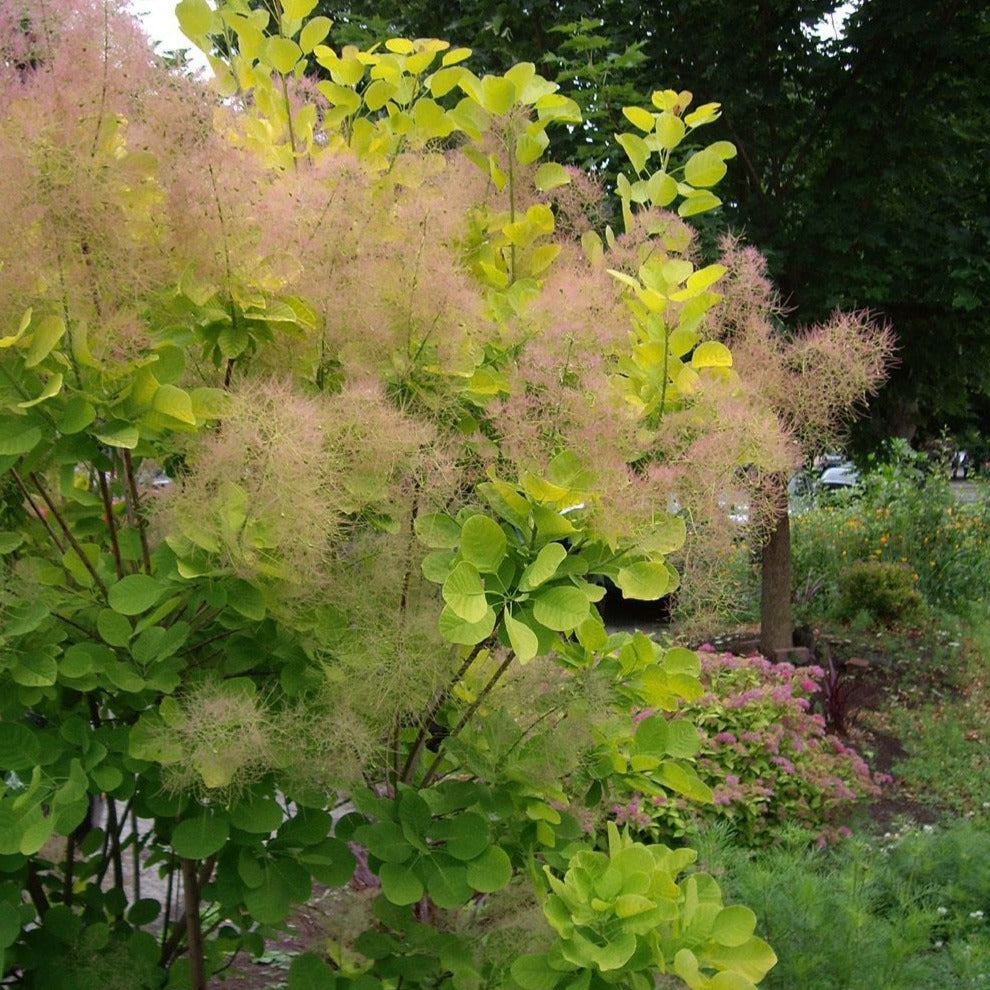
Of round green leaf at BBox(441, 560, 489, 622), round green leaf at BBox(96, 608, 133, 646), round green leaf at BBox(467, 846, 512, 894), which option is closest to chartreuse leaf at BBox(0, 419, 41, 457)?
round green leaf at BBox(96, 608, 133, 646)

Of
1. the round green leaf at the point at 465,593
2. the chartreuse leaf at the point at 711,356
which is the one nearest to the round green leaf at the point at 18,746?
the round green leaf at the point at 465,593

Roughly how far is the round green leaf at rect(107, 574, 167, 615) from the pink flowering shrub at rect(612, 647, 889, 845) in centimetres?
314

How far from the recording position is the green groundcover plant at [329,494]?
141cm

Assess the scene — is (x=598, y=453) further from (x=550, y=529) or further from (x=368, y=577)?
(x=368, y=577)

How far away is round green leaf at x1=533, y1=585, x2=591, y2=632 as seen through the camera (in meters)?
1.29

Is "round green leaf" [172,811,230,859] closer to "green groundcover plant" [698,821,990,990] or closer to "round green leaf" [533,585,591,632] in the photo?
"round green leaf" [533,585,591,632]

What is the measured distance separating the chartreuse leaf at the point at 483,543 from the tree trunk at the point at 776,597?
6185 mm

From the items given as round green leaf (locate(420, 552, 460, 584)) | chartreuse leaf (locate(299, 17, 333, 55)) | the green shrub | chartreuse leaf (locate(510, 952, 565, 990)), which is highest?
chartreuse leaf (locate(299, 17, 333, 55))

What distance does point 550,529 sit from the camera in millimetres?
1356

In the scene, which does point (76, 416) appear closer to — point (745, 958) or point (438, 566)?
point (438, 566)

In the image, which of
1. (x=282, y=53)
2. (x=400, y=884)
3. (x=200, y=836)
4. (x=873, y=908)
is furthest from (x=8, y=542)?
(x=873, y=908)

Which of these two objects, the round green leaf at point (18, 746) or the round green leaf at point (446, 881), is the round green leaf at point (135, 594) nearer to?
the round green leaf at point (18, 746)

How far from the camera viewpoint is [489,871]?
5.32 ft

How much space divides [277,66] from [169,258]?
42 cm
